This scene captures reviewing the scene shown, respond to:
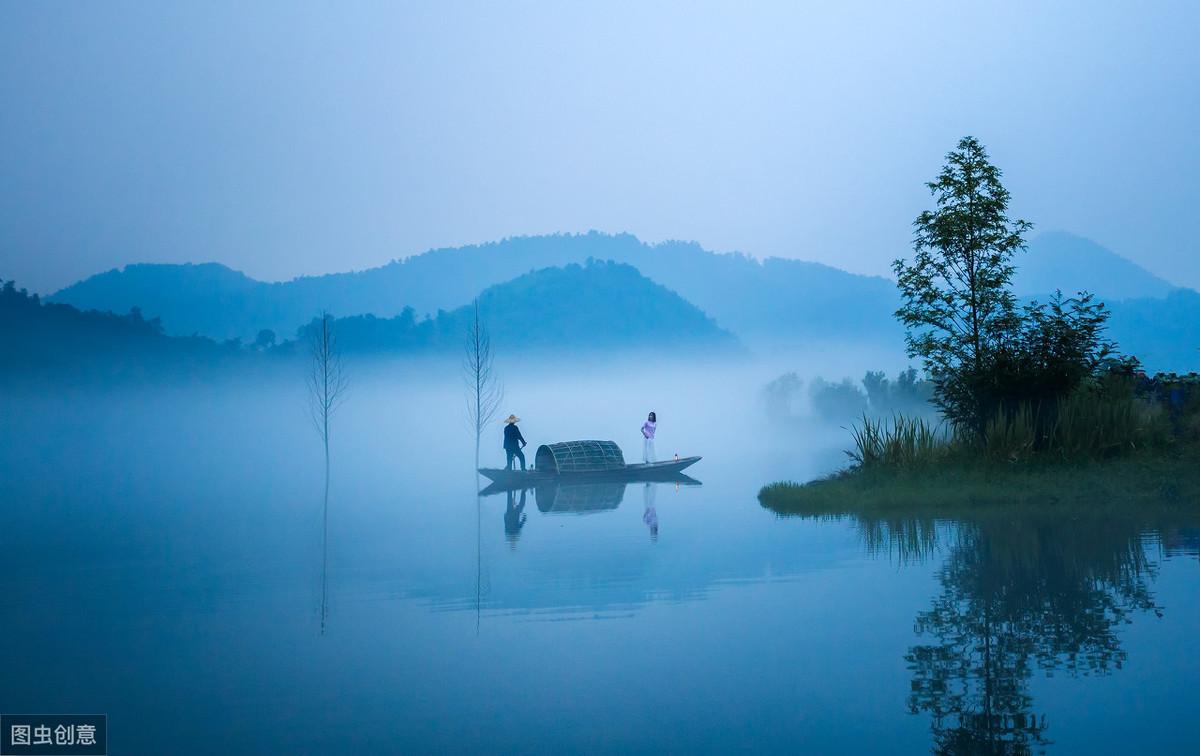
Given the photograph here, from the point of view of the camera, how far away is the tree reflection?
24.0 ft

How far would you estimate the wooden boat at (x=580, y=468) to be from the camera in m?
33.1

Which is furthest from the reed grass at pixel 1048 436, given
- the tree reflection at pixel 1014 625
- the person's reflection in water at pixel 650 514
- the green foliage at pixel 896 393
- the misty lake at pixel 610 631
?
the green foliage at pixel 896 393

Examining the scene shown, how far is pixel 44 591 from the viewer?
1456 cm

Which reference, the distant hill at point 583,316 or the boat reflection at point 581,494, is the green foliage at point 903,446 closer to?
the boat reflection at point 581,494

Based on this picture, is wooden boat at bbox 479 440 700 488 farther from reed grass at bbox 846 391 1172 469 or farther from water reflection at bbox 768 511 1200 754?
water reflection at bbox 768 511 1200 754

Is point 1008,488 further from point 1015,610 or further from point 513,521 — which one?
point 513,521

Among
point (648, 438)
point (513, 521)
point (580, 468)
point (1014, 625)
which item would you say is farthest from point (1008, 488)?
point (648, 438)

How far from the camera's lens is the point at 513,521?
23000mm

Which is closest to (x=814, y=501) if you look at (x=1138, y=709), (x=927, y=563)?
(x=927, y=563)

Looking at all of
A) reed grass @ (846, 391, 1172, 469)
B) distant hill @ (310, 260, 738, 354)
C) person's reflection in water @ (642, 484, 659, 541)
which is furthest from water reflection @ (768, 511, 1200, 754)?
distant hill @ (310, 260, 738, 354)

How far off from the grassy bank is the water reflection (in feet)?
5.43

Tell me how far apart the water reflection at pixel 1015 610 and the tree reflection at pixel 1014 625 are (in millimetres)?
13

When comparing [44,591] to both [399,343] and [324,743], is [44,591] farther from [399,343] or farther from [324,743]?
[399,343]

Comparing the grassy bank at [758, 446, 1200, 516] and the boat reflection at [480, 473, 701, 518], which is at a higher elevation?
the grassy bank at [758, 446, 1200, 516]
